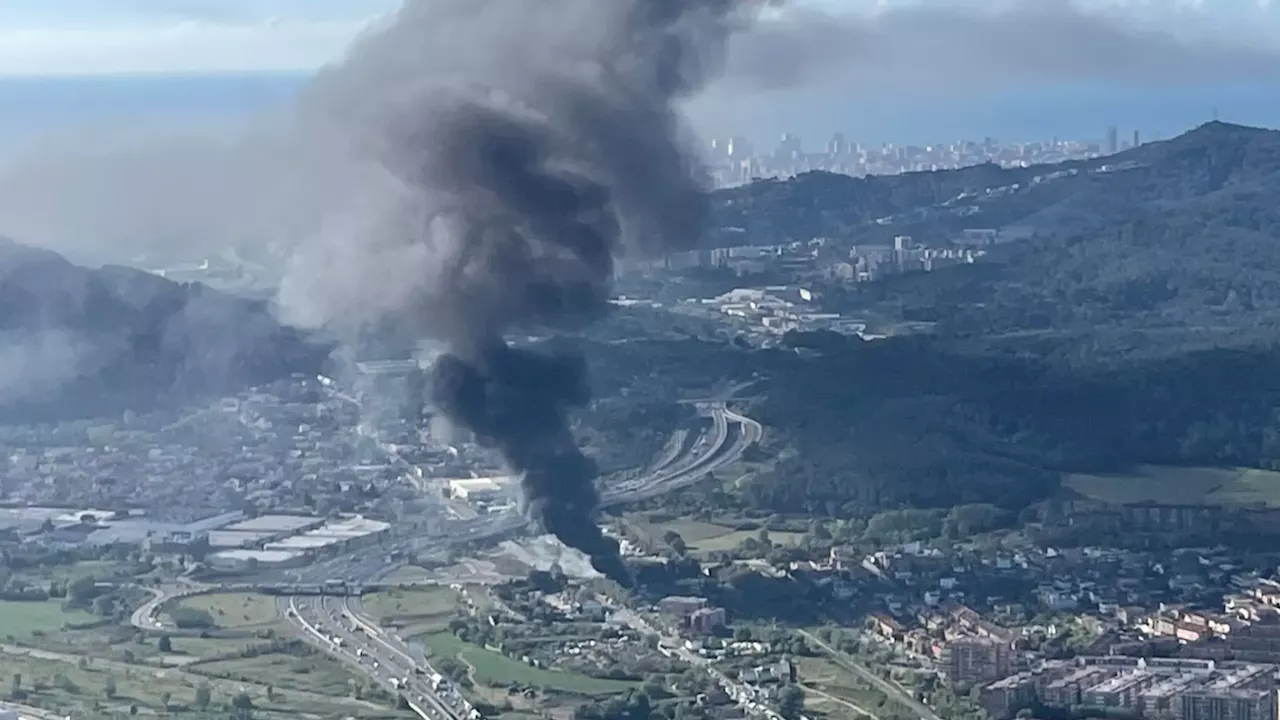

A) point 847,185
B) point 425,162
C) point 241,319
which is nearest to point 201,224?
point 241,319

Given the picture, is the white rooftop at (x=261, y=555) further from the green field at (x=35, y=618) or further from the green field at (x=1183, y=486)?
the green field at (x=1183, y=486)

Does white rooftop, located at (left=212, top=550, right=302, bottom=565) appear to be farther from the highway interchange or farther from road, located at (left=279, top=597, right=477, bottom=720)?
road, located at (left=279, top=597, right=477, bottom=720)

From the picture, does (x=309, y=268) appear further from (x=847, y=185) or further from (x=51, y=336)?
(x=847, y=185)

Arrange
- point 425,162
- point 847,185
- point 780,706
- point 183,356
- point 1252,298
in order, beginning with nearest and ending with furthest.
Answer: point 780,706 < point 425,162 < point 183,356 < point 1252,298 < point 847,185

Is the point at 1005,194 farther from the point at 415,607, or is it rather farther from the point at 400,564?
the point at 415,607

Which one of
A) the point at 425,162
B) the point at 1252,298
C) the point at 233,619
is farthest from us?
the point at 1252,298

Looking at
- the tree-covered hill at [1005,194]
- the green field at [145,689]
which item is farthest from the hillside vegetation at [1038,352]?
the green field at [145,689]

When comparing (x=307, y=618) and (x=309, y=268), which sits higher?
(x=309, y=268)

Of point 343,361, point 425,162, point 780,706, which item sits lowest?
point 780,706
